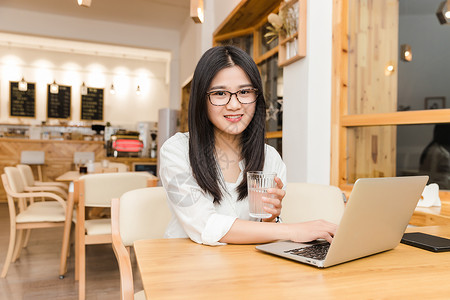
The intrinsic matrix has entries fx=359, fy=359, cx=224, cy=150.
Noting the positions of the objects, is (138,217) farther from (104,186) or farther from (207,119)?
(104,186)

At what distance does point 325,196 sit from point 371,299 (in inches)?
39.4

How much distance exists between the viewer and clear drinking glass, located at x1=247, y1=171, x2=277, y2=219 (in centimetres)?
100

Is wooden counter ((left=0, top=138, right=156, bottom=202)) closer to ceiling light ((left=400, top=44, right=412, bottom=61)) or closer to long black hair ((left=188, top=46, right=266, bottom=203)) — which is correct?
ceiling light ((left=400, top=44, right=412, bottom=61))

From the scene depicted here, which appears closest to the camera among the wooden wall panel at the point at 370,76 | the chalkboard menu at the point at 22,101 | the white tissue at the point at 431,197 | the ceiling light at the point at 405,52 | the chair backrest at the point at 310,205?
the chair backrest at the point at 310,205

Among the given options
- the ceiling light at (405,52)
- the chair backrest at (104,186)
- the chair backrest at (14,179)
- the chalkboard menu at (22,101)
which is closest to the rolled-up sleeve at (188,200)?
the chair backrest at (104,186)

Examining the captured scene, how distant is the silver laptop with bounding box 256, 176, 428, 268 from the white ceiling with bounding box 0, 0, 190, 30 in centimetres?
645

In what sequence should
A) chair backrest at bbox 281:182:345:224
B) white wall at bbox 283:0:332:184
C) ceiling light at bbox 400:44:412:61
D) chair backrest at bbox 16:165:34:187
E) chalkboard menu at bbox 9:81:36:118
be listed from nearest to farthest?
chair backrest at bbox 281:182:345:224 → ceiling light at bbox 400:44:412:61 → white wall at bbox 283:0:332:184 → chair backrest at bbox 16:165:34:187 → chalkboard menu at bbox 9:81:36:118

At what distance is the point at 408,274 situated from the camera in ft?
2.48

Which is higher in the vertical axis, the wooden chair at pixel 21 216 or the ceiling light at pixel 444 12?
the ceiling light at pixel 444 12

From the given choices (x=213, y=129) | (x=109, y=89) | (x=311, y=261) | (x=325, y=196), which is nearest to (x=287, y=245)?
(x=311, y=261)

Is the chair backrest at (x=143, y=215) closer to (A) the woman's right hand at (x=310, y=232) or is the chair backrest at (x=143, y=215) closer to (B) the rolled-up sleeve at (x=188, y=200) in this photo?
(B) the rolled-up sleeve at (x=188, y=200)

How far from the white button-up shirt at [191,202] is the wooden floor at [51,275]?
1731 mm

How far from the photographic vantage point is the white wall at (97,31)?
6.81 meters

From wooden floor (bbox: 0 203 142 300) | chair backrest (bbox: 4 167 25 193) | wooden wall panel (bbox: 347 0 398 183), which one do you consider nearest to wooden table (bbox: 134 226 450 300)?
wooden wall panel (bbox: 347 0 398 183)
